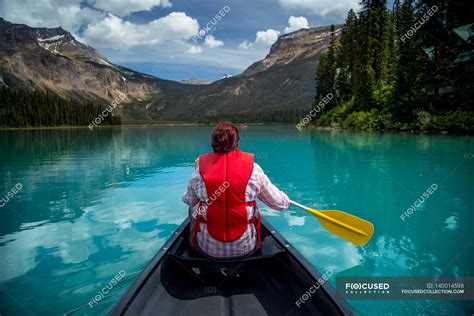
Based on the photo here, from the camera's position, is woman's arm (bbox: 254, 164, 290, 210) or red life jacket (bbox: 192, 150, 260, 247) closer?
red life jacket (bbox: 192, 150, 260, 247)

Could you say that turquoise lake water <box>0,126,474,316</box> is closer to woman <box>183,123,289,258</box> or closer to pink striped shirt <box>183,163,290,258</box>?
pink striped shirt <box>183,163,290,258</box>

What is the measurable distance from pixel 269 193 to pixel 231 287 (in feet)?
4.46

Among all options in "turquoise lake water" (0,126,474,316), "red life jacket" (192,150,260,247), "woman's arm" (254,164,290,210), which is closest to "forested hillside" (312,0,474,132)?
"turquoise lake water" (0,126,474,316)

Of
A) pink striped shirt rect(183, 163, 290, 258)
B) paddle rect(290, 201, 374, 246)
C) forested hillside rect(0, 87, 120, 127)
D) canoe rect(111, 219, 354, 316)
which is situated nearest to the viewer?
canoe rect(111, 219, 354, 316)

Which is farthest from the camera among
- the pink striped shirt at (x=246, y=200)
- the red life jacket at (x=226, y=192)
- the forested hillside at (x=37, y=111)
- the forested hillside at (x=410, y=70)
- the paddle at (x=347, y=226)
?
the forested hillside at (x=37, y=111)

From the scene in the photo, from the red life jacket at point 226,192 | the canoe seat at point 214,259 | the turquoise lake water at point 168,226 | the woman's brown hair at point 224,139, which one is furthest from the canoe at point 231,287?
the turquoise lake water at point 168,226

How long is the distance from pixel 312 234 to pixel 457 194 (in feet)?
24.1

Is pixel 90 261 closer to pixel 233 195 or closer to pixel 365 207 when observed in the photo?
pixel 233 195

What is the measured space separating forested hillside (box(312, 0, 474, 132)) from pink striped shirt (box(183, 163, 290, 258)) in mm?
17682

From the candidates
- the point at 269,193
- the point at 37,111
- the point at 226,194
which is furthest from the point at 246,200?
the point at 37,111

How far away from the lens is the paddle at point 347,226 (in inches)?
206

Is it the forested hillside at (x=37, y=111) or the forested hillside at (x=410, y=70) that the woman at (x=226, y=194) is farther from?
the forested hillside at (x=37, y=111)

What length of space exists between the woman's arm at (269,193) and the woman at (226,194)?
13mm

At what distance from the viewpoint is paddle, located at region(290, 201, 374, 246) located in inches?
206
